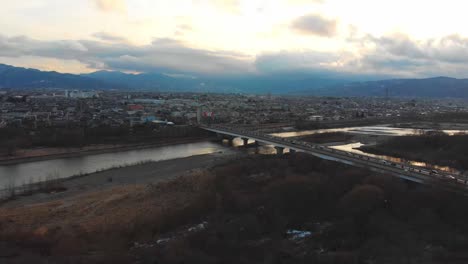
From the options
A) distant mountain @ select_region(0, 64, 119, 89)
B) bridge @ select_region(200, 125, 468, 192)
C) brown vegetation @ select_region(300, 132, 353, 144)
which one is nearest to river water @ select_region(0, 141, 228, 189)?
bridge @ select_region(200, 125, 468, 192)

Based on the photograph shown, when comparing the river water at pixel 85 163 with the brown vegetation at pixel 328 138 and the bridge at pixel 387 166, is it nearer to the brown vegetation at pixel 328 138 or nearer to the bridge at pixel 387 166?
the bridge at pixel 387 166

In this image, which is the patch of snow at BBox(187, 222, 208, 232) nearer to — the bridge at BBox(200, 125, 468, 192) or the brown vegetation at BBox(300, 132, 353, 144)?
the bridge at BBox(200, 125, 468, 192)

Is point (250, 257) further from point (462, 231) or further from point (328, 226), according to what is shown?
point (462, 231)

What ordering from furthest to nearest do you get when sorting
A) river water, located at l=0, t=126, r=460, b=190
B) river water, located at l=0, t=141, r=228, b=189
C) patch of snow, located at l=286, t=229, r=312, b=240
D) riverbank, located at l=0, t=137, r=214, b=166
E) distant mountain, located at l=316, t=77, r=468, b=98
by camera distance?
distant mountain, located at l=316, t=77, r=468, b=98 → riverbank, located at l=0, t=137, r=214, b=166 → river water, located at l=0, t=126, r=460, b=190 → river water, located at l=0, t=141, r=228, b=189 → patch of snow, located at l=286, t=229, r=312, b=240

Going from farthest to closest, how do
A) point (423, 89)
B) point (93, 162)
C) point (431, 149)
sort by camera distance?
point (423, 89) < point (431, 149) < point (93, 162)

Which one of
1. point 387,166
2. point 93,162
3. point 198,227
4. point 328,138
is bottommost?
point 93,162

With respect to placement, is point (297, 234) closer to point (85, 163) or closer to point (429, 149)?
point (85, 163)

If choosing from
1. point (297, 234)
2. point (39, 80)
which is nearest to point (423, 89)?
point (297, 234)

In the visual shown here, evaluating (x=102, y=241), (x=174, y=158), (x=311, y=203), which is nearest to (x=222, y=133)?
(x=174, y=158)

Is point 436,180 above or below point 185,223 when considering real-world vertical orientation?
above

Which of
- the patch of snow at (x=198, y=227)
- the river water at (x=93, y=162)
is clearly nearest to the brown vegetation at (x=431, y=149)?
the river water at (x=93, y=162)

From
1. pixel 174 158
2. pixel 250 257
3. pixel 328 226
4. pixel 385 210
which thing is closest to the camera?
pixel 250 257
